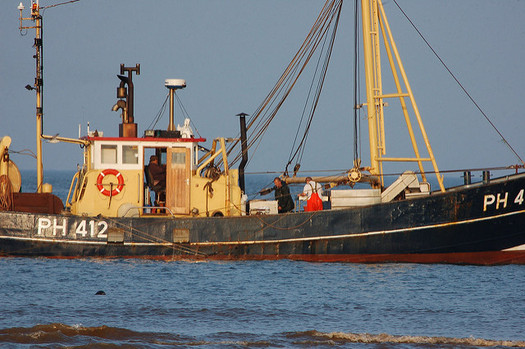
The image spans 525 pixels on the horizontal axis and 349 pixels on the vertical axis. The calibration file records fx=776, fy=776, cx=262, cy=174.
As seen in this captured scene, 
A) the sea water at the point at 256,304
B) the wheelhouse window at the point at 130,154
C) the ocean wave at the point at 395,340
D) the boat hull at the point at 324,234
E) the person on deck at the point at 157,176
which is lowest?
the ocean wave at the point at 395,340

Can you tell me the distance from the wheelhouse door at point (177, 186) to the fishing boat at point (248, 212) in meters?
0.03

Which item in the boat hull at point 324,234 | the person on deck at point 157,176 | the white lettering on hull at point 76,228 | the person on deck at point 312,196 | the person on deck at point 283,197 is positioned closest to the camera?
Answer: the boat hull at point 324,234

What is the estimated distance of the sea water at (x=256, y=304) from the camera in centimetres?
1327

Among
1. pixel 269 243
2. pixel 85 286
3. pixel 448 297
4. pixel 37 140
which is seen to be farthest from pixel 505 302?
pixel 37 140

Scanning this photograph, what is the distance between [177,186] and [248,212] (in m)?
2.10

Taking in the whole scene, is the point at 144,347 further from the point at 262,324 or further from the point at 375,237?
the point at 375,237

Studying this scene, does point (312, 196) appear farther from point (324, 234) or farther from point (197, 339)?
point (197, 339)

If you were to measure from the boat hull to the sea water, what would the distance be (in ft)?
1.05

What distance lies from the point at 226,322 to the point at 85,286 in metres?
4.59

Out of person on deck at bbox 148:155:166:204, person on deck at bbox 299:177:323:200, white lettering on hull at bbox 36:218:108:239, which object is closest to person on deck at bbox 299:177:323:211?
person on deck at bbox 299:177:323:200

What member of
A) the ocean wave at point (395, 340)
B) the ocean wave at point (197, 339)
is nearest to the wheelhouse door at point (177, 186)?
the ocean wave at point (197, 339)

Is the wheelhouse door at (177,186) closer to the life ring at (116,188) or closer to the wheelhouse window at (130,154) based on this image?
the wheelhouse window at (130,154)

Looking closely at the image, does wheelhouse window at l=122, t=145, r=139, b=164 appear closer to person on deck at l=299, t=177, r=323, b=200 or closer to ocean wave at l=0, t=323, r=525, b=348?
person on deck at l=299, t=177, r=323, b=200

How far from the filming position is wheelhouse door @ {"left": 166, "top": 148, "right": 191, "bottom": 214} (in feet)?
67.6
